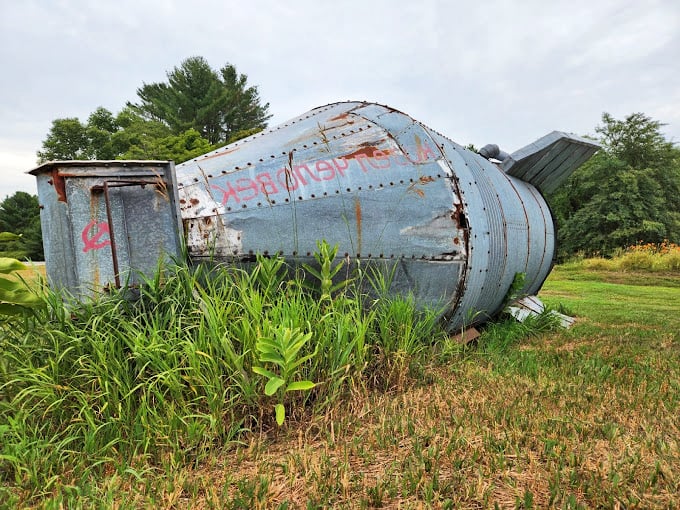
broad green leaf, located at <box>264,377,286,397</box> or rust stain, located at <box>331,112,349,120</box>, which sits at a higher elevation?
rust stain, located at <box>331,112,349,120</box>

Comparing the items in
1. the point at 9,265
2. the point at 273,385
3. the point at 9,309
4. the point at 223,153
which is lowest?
the point at 273,385

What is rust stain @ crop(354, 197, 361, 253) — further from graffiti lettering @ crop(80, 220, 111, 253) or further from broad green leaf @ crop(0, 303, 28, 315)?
broad green leaf @ crop(0, 303, 28, 315)

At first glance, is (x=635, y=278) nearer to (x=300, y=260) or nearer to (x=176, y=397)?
(x=300, y=260)

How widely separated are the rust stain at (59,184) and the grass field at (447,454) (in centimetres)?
160

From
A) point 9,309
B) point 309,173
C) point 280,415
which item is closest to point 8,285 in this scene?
point 9,309

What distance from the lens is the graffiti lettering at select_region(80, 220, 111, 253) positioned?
9.51 ft

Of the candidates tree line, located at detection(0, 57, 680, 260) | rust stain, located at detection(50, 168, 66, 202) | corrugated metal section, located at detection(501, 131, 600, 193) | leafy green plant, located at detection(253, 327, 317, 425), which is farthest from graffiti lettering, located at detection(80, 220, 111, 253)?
tree line, located at detection(0, 57, 680, 260)

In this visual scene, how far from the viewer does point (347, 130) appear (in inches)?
156

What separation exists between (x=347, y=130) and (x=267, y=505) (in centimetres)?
296

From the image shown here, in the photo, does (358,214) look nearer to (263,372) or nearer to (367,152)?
(367,152)

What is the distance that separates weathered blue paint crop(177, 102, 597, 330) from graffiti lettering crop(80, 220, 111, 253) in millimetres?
544

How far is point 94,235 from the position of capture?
2.91 meters

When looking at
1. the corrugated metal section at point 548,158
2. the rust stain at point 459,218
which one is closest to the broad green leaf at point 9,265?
the rust stain at point 459,218

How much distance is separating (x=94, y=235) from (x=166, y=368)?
985 mm
